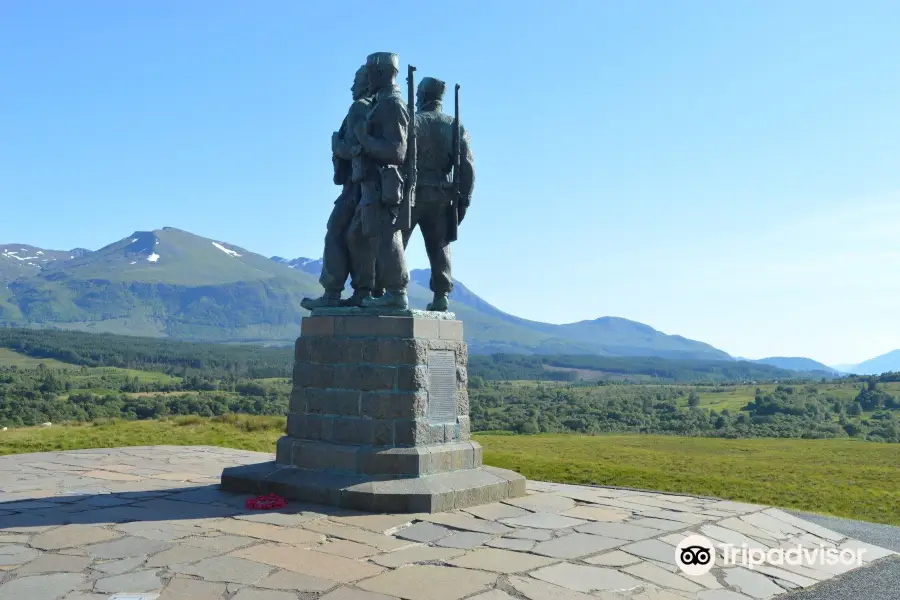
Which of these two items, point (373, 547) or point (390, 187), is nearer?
point (373, 547)

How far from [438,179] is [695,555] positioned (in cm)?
513

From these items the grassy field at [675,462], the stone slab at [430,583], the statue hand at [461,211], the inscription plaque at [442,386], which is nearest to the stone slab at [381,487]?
the inscription plaque at [442,386]

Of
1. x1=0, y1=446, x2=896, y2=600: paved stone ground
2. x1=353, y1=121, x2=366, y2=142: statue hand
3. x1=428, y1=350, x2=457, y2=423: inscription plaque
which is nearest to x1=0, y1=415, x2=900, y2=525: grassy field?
x1=0, y1=446, x2=896, y2=600: paved stone ground

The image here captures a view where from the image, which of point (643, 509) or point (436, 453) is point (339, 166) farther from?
point (643, 509)

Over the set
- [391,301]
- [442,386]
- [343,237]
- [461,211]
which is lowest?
[442,386]

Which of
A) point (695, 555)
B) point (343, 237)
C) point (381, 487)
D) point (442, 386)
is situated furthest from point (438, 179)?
point (695, 555)

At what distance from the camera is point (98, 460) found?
1220cm

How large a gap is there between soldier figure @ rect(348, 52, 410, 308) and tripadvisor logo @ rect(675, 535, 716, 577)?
12.9ft

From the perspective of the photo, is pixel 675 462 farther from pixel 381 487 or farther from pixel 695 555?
pixel 381 487

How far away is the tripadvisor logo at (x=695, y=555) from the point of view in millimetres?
6434

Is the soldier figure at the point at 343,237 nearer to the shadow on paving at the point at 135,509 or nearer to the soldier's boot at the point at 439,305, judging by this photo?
the soldier's boot at the point at 439,305

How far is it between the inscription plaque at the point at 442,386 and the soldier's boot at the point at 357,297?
3.79 feet

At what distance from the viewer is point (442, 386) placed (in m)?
9.05

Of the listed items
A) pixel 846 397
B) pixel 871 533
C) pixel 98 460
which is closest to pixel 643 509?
pixel 871 533
